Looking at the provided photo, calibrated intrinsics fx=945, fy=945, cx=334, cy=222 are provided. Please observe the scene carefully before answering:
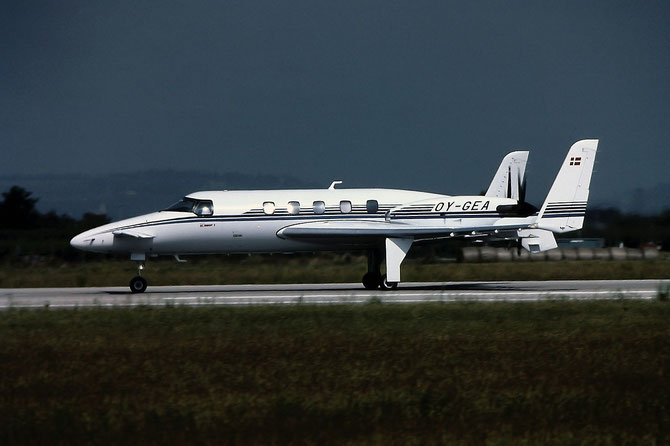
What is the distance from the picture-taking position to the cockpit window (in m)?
27.9

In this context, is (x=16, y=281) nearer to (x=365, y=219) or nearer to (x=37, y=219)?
(x=365, y=219)

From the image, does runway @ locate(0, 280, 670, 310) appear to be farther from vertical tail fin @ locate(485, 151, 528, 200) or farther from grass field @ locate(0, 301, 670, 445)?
grass field @ locate(0, 301, 670, 445)

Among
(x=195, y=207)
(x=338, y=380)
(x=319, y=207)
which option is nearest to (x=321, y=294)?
(x=319, y=207)

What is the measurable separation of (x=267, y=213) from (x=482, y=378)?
16676 millimetres

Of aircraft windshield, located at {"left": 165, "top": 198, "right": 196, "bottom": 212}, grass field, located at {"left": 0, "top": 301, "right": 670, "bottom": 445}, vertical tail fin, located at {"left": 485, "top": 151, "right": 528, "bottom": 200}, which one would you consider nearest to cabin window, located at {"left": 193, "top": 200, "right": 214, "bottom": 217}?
aircraft windshield, located at {"left": 165, "top": 198, "right": 196, "bottom": 212}

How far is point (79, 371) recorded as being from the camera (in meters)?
12.5

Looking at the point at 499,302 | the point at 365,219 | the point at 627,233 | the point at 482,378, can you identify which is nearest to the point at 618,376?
the point at 482,378

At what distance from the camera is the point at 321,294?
2667 centimetres

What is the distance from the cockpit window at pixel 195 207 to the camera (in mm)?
27922

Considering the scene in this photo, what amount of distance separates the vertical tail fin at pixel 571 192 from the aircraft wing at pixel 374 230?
157 centimetres

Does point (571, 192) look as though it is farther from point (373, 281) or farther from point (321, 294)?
point (321, 294)

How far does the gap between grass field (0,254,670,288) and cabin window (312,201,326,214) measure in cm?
636

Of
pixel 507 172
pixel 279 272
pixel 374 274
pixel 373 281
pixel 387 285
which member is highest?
pixel 507 172

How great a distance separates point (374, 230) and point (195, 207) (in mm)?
5391
